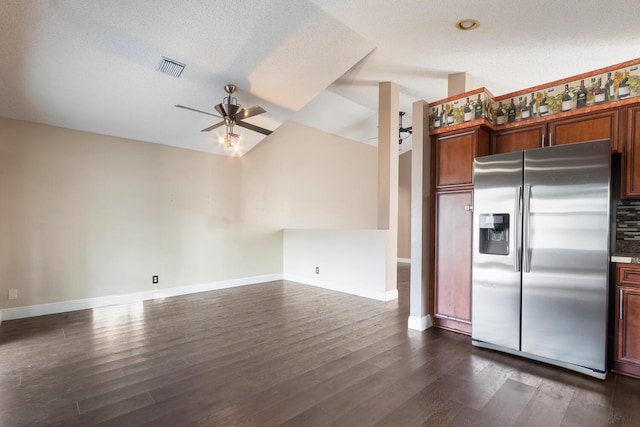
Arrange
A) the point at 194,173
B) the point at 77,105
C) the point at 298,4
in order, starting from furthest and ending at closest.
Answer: the point at 194,173 → the point at 77,105 → the point at 298,4

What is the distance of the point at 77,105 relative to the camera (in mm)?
3635

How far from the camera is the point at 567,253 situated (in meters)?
2.50

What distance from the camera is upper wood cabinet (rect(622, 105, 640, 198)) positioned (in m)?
2.51

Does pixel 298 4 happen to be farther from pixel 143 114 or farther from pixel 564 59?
pixel 564 59

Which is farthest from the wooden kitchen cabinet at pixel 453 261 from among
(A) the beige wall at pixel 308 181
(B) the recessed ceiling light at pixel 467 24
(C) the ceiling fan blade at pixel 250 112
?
(A) the beige wall at pixel 308 181

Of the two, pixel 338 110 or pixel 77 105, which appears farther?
pixel 338 110

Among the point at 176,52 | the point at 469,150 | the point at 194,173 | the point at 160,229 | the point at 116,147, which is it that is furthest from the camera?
the point at 194,173

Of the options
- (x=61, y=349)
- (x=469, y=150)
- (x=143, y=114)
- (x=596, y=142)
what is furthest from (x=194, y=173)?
(x=596, y=142)

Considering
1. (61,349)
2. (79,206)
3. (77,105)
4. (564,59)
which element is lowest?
(61,349)

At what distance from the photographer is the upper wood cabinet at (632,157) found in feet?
8.23

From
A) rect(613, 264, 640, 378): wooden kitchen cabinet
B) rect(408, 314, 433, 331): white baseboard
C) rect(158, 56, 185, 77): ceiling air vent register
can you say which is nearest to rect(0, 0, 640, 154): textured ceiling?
rect(158, 56, 185, 77): ceiling air vent register

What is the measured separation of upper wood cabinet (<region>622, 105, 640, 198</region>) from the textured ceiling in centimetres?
102

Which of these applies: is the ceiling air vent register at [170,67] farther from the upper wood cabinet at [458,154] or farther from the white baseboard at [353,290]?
the white baseboard at [353,290]

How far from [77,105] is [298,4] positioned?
281 cm
